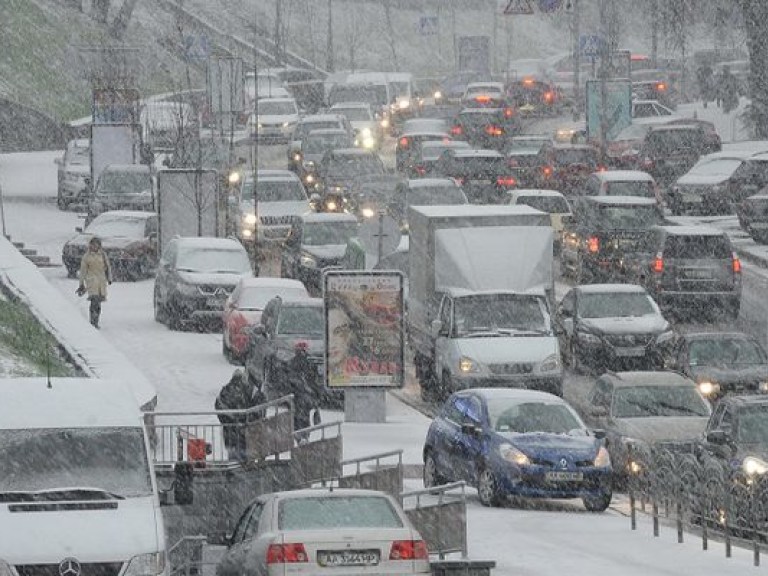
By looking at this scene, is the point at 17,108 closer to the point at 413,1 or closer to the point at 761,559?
the point at 413,1

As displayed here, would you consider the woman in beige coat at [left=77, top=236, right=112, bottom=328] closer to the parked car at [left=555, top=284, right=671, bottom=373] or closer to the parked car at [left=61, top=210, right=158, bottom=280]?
the parked car at [left=555, top=284, right=671, bottom=373]

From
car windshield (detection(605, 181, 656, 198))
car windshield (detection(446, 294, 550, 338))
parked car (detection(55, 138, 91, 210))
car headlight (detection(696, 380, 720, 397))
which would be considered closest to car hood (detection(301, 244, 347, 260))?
car windshield (detection(605, 181, 656, 198))

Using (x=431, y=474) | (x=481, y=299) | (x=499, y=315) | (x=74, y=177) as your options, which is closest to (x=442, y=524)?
(x=431, y=474)

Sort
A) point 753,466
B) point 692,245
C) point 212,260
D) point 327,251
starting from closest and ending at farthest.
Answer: point 753,466
point 692,245
point 212,260
point 327,251

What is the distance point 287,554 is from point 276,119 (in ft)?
211

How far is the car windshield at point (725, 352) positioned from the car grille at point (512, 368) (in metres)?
2.41

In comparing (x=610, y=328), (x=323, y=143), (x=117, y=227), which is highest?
(x=323, y=143)

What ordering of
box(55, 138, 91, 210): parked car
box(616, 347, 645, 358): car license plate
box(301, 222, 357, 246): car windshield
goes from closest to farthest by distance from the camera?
1. box(616, 347, 645, 358): car license plate
2. box(301, 222, 357, 246): car windshield
3. box(55, 138, 91, 210): parked car

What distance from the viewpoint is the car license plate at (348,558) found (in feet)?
57.8

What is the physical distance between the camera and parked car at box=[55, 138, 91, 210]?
65.0m

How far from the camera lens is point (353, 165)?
63.3 metres

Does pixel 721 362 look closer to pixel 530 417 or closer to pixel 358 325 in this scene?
pixel 358 325

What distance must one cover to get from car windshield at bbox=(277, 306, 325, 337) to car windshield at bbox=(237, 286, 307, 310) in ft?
7.93

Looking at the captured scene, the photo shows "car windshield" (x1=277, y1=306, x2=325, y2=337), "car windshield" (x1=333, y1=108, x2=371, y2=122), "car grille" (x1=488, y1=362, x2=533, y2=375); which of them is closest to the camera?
"car grille" (x1=488, y1=362, x2=533, y2=375)
